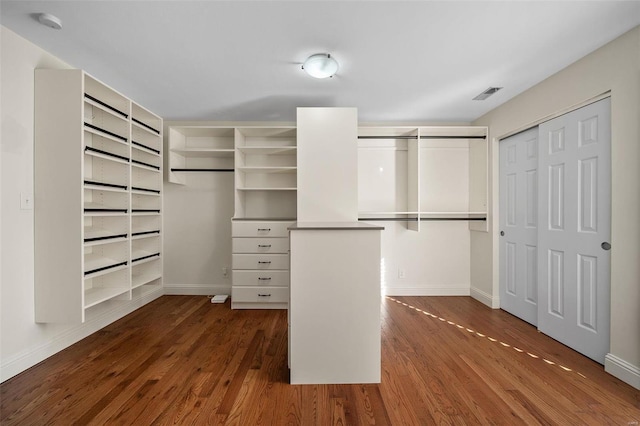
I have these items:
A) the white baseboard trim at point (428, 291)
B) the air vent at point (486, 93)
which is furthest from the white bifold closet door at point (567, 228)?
the white baseboard trim at point (428, 291)

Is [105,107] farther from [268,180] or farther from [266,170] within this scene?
[268,180]

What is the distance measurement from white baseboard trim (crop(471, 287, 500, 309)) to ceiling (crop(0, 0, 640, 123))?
2.33 metres

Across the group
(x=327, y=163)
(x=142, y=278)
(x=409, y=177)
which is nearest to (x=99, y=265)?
(x=142, y=278)

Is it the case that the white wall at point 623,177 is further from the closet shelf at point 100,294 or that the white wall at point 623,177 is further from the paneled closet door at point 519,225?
the closet shelf at point 100,294

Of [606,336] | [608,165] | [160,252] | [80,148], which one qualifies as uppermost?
[80,148]

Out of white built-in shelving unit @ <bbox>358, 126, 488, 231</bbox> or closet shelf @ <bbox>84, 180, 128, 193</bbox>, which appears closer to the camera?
closet shelf @ <bbox>84, 180, 128, 193</bbox>

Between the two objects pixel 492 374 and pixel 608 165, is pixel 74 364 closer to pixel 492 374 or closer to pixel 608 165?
pixel 492 374

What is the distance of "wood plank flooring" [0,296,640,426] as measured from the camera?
5.47 feet

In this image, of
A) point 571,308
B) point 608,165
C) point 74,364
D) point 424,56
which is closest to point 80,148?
point 74,364

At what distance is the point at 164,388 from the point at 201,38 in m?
2.43

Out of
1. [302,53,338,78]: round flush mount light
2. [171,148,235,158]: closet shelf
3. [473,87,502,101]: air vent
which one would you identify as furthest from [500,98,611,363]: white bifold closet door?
[171,148,235,158]: closet shelf

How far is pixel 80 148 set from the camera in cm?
223

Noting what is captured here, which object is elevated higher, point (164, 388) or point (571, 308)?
point (571, 308)

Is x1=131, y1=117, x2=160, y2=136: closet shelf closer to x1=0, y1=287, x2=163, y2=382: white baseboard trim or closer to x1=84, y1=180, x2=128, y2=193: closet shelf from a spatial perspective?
x1=84, y1=180, x2=128, y2=193: closet shelf
